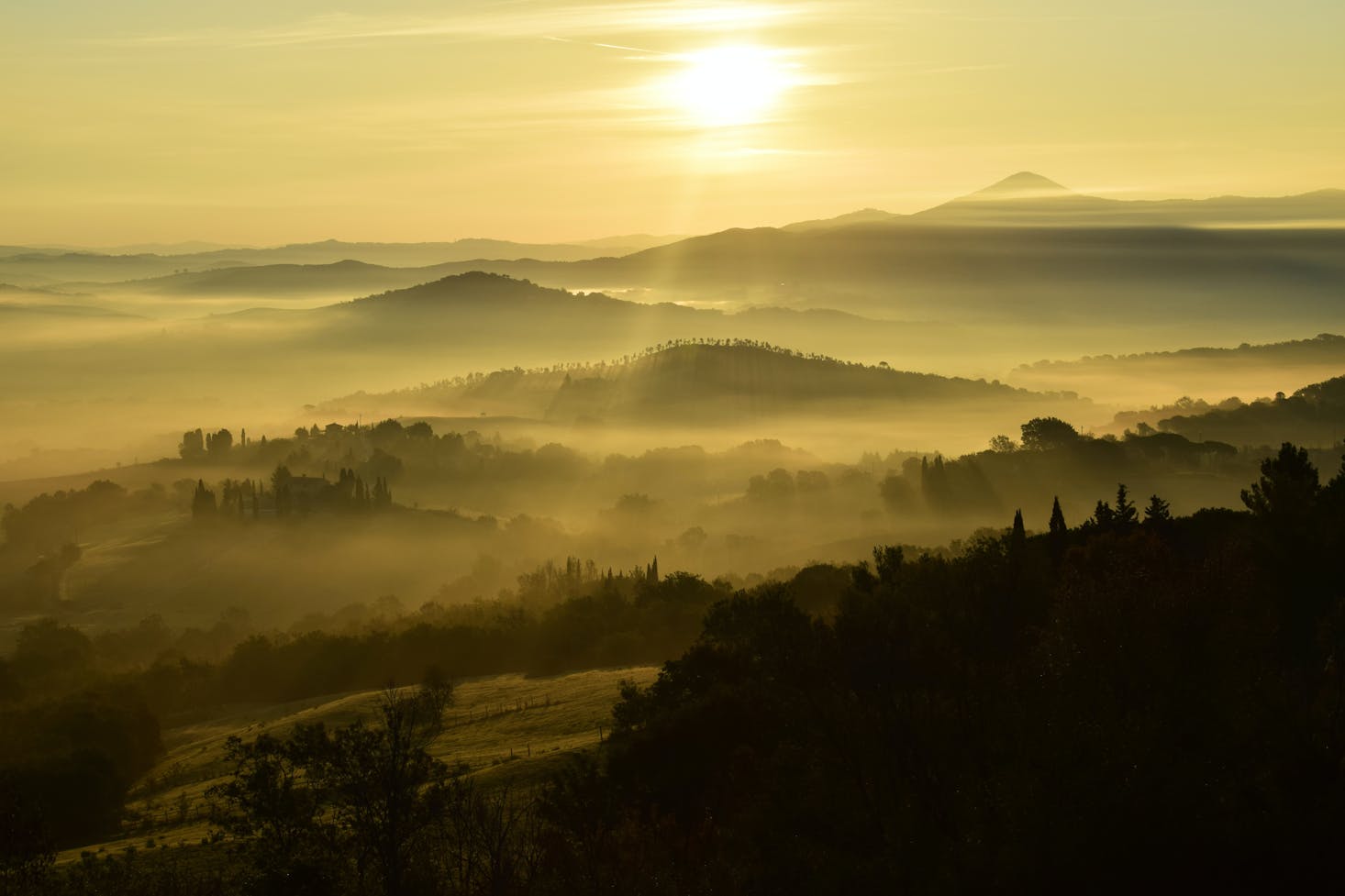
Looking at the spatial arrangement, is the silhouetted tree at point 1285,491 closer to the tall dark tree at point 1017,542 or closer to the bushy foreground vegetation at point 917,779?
the bushy foreground vegetation at point 917,779

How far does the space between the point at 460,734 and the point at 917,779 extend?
1938 inches

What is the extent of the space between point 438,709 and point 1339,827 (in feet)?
213

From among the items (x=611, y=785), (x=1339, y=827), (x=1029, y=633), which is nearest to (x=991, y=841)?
(x=1339, y=827)

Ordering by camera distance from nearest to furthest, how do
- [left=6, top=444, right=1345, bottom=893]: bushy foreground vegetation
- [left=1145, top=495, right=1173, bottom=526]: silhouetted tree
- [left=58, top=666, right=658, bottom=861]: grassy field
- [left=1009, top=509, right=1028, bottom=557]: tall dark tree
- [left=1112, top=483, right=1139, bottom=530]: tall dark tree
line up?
[left=6, top=444, right=1345, bottom=893]: bushy foreground vegetation, [left=58, top=666, right=658, bottom=861]: grassy field, [left=1009, top=509, right=1028, bottom=557]: tall dark tree, [left=1112, top=483, right=1139, bottom=530]: tall dark tree, [left=1145, top=495, right=1173, bottom=526]: silhouetted tree

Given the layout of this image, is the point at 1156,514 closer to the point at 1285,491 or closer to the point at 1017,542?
the point at 1017,542

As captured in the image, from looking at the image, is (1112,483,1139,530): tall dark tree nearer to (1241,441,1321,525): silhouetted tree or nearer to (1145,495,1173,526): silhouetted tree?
(1145,495,1173,526): silhouetted tree

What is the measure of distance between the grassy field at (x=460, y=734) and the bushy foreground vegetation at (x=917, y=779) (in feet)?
30.2

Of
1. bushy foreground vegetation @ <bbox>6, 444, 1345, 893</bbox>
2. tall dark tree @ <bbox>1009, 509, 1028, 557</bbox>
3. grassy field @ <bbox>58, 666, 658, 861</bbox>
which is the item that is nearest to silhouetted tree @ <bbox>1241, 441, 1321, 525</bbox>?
bushy foreground vegetation @ <bbox>6, 444, 1345, 893</bbox>

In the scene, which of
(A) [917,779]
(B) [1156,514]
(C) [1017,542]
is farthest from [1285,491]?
(A) [917,779]

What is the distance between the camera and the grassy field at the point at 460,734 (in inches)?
2645

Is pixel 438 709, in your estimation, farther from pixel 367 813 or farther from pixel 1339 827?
pixel 1339 827

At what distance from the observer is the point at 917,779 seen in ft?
133

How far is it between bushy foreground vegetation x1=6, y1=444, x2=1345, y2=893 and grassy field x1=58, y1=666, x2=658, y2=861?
30.2ft

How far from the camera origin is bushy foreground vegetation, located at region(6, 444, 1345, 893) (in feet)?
117
